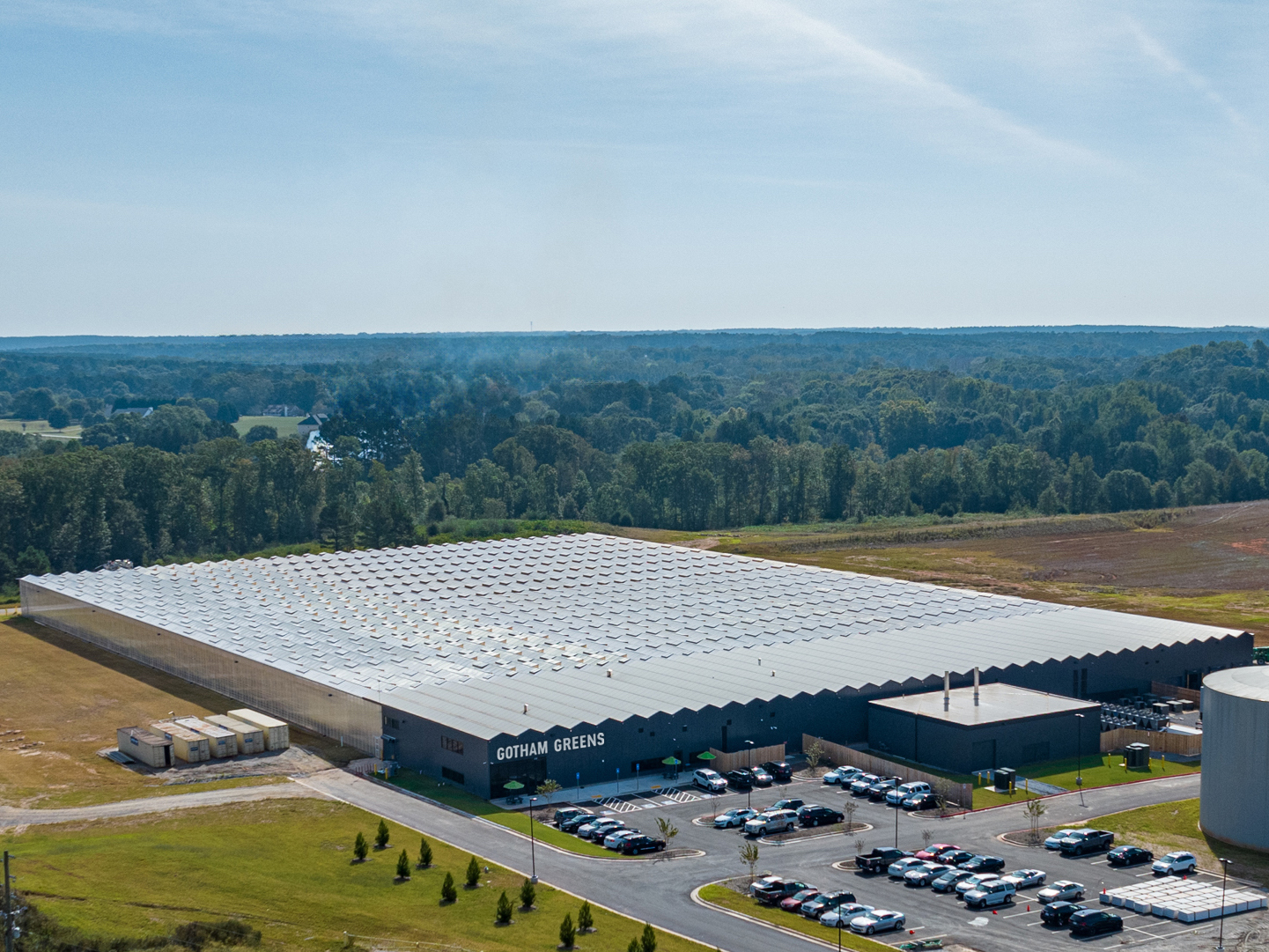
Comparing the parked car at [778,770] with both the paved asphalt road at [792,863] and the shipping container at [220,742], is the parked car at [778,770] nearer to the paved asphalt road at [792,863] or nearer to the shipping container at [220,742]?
the paved asphalt road at [792,863]

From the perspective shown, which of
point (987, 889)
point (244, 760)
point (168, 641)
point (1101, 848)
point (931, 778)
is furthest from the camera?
point (168, 641)

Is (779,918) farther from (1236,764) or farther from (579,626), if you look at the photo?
(579,626)

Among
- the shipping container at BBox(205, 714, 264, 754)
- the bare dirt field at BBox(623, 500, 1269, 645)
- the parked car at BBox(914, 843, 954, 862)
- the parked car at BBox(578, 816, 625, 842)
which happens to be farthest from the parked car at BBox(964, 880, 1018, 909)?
the bare dirt field at BBox(623, 500, 1269, 645)

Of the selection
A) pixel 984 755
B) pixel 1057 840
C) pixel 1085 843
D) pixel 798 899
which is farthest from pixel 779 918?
pixel 984 755

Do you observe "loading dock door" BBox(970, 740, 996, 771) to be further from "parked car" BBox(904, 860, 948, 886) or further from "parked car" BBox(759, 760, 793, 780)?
"parked car" BBox(904, 860, 948, 886)

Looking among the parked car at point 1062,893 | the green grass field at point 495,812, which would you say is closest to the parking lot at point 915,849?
the parked car at point 1062,893

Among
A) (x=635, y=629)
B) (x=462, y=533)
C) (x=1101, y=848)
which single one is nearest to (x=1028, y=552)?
(x=462, y=533)

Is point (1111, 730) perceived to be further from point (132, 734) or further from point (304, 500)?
point (304, 500)
